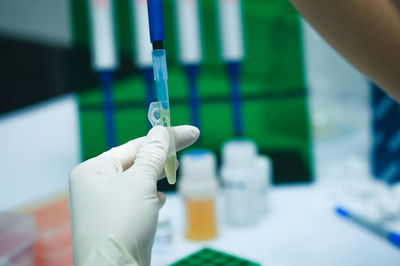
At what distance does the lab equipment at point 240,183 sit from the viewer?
76 centimetres

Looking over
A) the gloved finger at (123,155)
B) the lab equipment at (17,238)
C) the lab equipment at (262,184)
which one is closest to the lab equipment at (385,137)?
the lab equipment at (262,184)

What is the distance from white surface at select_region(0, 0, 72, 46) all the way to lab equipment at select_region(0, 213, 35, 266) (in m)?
0.62

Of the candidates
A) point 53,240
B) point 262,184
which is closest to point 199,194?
point 262,184

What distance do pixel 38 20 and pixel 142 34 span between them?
0.33 m

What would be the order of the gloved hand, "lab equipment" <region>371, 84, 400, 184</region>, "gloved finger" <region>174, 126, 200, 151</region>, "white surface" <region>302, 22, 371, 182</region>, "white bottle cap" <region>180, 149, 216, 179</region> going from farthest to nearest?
"white surface" <region>302, 22, 371, 182</region> < "lab equipment" <region>371, 84, 400, 184</region> < "white bottle cap" <region>180, 149, 216, 179</region> < "gloved finger" <region>174, 126, 200, 151</region> < the gloved hand

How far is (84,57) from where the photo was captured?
1.05m

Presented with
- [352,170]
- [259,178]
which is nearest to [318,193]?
[352,170]

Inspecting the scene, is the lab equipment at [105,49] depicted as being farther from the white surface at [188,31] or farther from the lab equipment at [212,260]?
the lab equipment at [212,260]

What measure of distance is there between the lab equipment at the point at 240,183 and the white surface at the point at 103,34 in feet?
1.33

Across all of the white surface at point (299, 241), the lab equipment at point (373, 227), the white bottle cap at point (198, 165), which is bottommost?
the white surface at point (299, 241)

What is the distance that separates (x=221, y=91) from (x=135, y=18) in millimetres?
299

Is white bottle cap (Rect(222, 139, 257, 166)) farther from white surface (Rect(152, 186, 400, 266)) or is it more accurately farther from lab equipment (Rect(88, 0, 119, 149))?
lab equipment (Rect(88, 0, 119, 149))

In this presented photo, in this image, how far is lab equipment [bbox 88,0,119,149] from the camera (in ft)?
3.10

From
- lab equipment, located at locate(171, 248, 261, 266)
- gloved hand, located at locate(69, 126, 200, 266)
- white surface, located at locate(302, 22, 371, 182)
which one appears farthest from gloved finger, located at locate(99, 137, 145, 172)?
white surface, located at locate(302, 22, 371, 182)
